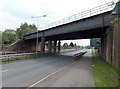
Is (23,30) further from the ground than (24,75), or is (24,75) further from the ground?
(23,30)

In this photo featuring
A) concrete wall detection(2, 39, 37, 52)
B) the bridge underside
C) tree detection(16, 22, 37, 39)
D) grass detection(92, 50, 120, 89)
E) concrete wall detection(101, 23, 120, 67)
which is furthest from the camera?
tree detection(16, 22, 37, 39)

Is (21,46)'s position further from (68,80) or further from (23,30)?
(68,80)

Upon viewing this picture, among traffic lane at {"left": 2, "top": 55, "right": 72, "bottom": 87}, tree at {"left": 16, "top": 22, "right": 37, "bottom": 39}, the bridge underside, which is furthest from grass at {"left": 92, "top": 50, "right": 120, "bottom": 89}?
tree at {"left": 16, "top": 22, "right": 37, "bottom": 39}

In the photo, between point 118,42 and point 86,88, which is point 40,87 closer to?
point 86,88

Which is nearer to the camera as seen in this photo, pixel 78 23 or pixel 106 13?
pixel 106 13

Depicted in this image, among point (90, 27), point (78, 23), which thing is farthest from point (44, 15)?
point (90, 27)

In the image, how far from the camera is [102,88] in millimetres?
6543

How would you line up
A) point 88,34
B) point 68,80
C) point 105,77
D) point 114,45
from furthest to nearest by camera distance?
point 88,34
point 114,45
point 105,77
point 68,80

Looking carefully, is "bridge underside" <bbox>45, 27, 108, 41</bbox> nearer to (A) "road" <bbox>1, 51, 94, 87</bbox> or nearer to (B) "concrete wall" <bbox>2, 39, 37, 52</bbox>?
(A) "road" <bbox>1, 51, 94, 87</bbox>

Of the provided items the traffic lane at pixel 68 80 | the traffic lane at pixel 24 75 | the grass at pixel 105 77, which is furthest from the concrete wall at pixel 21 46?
the grass at pixel 105 77

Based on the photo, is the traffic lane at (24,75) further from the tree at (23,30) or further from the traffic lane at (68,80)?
the tree at (23,30)

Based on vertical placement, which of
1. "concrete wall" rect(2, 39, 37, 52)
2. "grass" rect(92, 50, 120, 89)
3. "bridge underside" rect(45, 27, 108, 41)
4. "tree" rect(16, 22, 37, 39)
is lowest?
"grass" rect(92, 50, 120, 89)

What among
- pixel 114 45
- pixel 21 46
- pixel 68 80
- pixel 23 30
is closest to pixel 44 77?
pixel 68 80

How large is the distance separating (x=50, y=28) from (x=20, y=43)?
85.6ft
